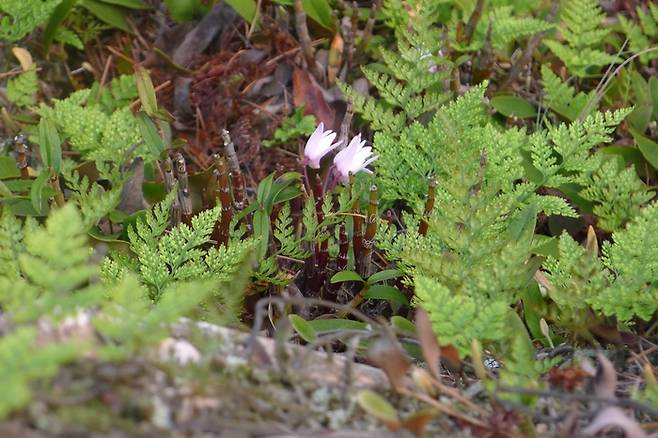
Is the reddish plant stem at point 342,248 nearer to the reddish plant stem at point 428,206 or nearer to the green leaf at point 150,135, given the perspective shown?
the reddish plant stem at point 428,206

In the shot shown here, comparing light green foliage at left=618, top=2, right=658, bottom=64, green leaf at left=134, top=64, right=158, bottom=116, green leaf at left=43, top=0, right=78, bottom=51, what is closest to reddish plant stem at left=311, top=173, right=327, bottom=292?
green leaf at left=134, top=64, right=158, bottom=116

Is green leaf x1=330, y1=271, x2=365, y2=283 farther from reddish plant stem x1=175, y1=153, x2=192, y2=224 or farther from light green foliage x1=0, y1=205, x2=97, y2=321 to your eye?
light green foliage x1=0, y1=205, x2=97, y2=321

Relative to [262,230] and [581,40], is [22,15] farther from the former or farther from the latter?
[581,40]

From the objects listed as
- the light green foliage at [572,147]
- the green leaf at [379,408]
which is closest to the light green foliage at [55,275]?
the green leaf at [379,408]

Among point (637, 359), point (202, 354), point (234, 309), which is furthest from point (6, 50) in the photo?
point (637, 359)

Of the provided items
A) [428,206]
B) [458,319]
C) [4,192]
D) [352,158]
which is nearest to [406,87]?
[352,158]

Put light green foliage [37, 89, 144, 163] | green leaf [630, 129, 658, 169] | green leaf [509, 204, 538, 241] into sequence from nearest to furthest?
green leaf [509, 204, 538, 241] → light green foliage [37, 89, 144, 163] → green leaf [630, 129, 658, 169]
